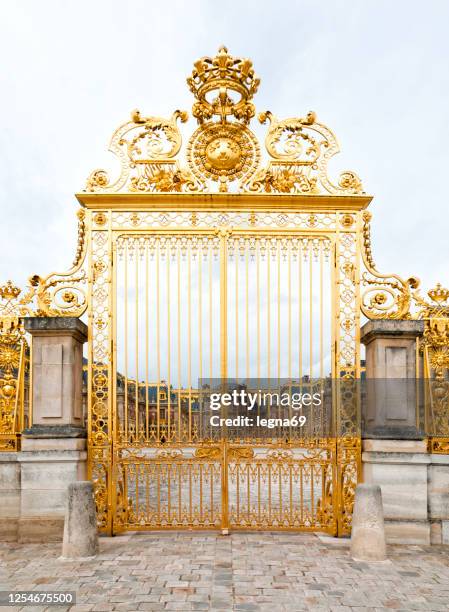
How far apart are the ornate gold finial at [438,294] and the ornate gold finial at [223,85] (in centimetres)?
398

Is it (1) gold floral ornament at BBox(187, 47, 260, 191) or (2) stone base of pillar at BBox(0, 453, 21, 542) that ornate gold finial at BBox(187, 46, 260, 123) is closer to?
(1) gold floral ornament at BBox(187, 47, 260, 191)

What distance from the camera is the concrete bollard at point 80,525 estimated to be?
23.3ft

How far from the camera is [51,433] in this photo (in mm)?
8148

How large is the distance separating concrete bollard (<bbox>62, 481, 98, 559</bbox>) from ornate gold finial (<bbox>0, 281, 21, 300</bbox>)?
10.1ft

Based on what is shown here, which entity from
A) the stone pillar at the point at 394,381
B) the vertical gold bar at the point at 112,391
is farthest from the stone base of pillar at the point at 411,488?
the vertical gold bar at the point at 112,391

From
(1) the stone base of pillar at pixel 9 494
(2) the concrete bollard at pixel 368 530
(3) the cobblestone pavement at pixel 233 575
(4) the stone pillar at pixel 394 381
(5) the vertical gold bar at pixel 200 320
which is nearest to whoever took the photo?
(3) the cobblestone pavement at pixel 233 575

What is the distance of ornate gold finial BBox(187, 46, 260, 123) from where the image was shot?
343 inches

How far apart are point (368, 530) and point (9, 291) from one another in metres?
6.17

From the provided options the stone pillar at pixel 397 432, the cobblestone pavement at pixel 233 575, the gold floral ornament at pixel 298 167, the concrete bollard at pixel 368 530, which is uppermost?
the gold floral ornament at pixel 298 167

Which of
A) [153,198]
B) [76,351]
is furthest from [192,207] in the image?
[76,351]

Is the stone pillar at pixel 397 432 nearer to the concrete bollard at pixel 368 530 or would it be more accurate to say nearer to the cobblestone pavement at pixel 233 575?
the cobblestone pavement at pixel 233 575

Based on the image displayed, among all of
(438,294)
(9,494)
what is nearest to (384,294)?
(438,294)

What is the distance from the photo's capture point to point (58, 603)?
18.4ft

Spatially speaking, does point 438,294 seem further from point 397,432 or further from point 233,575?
point 233,575
